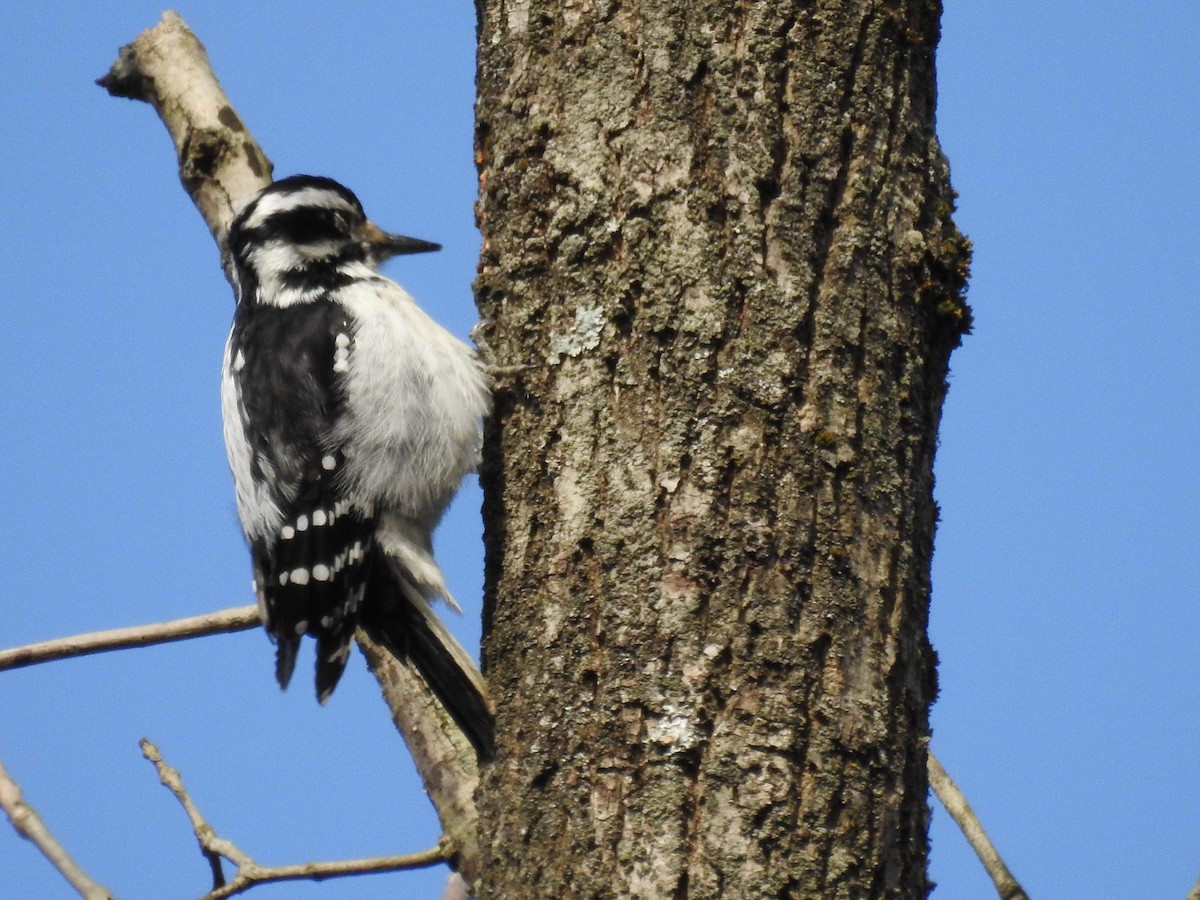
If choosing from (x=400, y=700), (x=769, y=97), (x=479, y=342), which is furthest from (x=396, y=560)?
(x=769, y=97)

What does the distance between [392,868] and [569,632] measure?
80 centimetres

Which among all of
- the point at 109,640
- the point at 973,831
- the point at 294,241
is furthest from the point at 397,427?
the point at 973,831

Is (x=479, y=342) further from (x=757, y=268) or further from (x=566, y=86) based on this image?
(x=757, y=268)

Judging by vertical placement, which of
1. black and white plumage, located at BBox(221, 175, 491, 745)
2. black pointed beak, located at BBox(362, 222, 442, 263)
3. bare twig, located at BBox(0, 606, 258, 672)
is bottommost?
bare twig, located at BBox(0, 606, 258, 672)

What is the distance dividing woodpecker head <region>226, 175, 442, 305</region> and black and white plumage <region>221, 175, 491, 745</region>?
0.29ft

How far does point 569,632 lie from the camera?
2.67m

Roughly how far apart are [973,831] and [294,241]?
2.70 m

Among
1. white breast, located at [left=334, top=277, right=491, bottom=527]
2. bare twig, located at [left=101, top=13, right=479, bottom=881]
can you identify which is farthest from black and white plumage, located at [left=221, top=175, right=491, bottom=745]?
bare twig, located at [left=101, top=13, right=479, bottom=881]

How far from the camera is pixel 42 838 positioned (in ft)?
7.94

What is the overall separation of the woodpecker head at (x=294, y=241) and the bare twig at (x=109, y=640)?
1.26m

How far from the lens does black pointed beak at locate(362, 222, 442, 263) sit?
4.48 m

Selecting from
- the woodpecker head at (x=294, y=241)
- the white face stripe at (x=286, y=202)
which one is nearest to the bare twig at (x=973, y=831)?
the woodpecker head at (x=294, y=241)

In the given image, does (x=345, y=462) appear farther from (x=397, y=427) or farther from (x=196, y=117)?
(x=196, y=117)

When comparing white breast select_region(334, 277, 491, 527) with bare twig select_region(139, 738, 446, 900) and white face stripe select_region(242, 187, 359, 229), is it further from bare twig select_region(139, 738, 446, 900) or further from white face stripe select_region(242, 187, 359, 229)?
bare twig select_region(139, 738, 446, 900)
